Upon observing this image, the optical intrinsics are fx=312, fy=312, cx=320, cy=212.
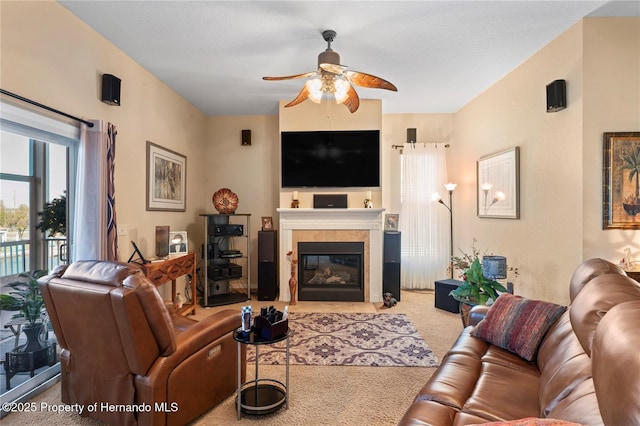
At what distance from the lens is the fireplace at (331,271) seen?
4426 millimetres

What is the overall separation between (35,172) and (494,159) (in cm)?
455

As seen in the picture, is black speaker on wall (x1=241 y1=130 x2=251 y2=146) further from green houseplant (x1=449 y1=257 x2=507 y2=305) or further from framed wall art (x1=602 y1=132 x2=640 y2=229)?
framed wall art (x1=602 y1=132 x2=640 y2=229)

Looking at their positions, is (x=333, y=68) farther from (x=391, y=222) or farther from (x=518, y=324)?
(x=391, y=222)

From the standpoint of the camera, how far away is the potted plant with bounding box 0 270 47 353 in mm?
2168

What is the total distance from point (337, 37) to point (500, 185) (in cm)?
254

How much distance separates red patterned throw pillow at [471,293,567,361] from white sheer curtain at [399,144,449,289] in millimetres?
2796

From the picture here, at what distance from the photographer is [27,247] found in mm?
2256

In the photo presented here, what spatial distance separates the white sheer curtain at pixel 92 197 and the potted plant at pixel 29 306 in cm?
32

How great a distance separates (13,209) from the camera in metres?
2.15

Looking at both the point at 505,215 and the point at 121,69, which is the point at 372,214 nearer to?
the point at 505,215

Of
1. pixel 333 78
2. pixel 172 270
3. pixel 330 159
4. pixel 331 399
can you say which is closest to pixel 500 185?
pixel 330 159

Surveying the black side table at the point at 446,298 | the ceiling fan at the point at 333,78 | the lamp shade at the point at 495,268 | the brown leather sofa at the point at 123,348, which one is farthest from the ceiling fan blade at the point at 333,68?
the black side table at the point at 446,298

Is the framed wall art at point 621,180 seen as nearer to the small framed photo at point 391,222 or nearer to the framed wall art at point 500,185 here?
the framed wall art at point 500,185

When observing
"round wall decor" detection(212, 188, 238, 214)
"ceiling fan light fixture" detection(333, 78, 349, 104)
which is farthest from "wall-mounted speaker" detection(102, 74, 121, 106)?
"ceiling fan light fixture" detection(333, 78, 349, 104)
